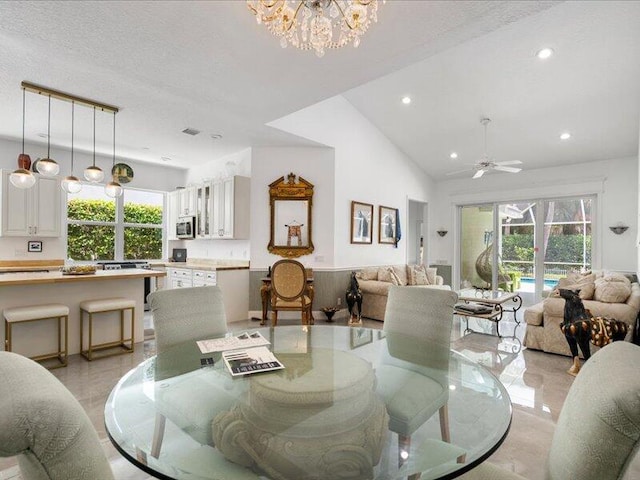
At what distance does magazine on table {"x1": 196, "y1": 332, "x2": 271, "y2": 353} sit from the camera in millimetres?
1807

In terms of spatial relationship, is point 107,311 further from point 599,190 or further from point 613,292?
point 599,190

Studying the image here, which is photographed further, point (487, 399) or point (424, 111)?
point (424, 111)

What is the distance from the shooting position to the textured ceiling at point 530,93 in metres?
3.67

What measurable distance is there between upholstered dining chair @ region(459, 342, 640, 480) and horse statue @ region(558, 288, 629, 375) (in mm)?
2721

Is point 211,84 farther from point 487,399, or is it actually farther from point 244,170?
point 487,399

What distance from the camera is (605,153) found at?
590 cm

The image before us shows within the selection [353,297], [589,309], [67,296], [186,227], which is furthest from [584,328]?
[186,227]

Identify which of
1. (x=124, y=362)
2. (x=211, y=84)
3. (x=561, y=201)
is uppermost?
(x=211, y=84)

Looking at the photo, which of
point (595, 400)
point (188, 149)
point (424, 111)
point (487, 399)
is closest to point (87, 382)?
point (487, 399)

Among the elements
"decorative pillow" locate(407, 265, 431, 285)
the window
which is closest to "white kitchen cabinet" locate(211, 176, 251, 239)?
the window

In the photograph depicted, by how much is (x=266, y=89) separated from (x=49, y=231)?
14.8ft

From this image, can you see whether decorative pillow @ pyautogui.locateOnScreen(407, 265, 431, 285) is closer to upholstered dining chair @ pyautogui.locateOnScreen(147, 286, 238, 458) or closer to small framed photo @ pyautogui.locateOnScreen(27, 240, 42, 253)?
upholstered dining chair @ pyautogui.locateOnScreen(147, 286, 238, 458)

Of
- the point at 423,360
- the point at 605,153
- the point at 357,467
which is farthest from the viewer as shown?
the point at 605,153

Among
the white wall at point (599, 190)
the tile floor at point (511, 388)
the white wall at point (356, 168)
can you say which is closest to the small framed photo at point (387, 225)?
the white wall at point (356, 168)
